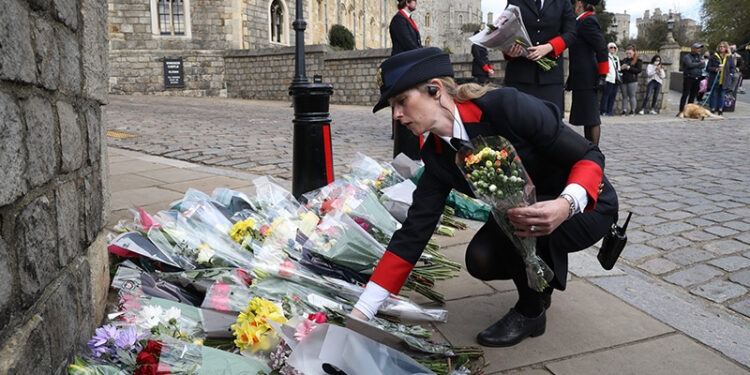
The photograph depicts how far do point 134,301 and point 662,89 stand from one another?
1660 cm

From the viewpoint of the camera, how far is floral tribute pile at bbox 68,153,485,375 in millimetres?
1787

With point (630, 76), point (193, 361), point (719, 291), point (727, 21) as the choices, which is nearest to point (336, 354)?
point (193, 361)

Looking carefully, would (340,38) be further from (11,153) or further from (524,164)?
(11,153)

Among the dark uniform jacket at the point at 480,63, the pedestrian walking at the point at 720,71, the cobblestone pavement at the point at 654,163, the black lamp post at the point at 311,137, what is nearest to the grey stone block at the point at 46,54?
the black lamp post at the point at 311,137

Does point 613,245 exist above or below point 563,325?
above

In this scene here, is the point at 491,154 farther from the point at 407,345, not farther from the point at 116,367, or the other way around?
the point at 116,367

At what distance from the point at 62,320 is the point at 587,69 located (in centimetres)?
543

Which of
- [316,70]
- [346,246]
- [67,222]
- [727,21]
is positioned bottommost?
[346,246]

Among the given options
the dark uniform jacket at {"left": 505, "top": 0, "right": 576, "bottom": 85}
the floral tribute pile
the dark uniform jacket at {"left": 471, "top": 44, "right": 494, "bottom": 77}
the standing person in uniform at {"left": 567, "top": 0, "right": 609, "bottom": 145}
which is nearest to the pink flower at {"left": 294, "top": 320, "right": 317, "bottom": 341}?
the floral tribute pile

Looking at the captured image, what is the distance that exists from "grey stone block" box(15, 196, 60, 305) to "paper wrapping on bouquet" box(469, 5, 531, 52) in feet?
10.8

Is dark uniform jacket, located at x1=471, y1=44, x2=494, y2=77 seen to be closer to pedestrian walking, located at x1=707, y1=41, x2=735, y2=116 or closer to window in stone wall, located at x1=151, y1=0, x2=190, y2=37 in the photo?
pedestrian walking, located at x1=707, y1=41, x2=735, y2=116

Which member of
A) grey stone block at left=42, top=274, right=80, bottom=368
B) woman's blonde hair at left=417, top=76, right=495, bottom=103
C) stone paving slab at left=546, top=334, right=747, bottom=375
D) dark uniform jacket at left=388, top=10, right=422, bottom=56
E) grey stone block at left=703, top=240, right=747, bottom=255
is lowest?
stone paving slab at left=546, top=334, right=747, bottom=375

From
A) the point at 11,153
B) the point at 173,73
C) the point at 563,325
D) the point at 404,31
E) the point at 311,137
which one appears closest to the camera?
the point at 11,153

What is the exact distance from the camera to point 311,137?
423 centimetres
